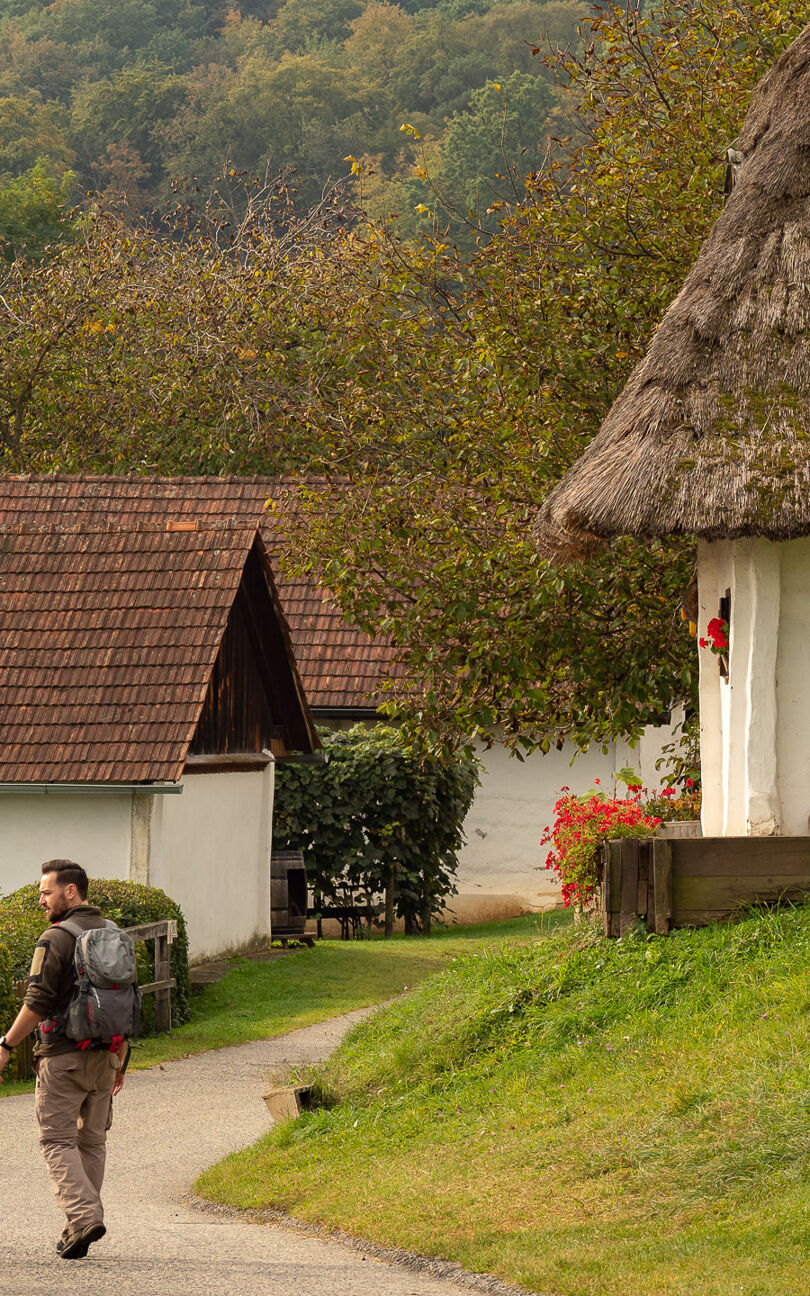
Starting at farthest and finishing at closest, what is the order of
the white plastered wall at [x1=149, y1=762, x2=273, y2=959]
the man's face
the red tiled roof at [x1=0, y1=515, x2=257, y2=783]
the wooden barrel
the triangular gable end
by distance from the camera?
the wooden barrel → the triangular gable end → the white plastered wall at [x1=149, y1=762, x2=273, y2=959] → the red tiled roof at [x1=0, y1=515, x2=257, y2=783] → the man's face

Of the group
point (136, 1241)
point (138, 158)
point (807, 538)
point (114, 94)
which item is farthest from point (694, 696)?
point (114, 94)

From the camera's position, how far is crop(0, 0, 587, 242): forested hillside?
55122 millimetres

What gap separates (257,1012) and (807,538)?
7.41 metres

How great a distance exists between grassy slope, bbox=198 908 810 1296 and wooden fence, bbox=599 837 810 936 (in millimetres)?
181

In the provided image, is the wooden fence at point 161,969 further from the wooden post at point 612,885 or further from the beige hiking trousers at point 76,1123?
the beige hiking trousers at point 76,1123

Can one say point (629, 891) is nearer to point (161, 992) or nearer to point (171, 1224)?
point (171, 1224)

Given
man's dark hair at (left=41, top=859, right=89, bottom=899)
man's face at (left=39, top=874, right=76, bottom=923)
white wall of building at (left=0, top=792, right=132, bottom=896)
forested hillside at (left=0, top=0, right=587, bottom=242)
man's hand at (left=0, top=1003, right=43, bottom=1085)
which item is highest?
forested hillside at (left=0, top=0, right=587, bottom=242)

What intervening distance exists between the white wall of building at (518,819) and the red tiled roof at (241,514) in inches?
84.4

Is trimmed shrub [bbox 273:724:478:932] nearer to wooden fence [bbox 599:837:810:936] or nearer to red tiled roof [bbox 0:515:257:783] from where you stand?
red tiled roof [bbox 0:515:257:783]

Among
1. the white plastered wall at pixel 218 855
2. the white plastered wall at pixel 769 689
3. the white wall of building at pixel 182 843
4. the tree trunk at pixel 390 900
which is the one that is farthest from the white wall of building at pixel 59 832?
the white plastered wall at pixel 769 689

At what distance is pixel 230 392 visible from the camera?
31672mm

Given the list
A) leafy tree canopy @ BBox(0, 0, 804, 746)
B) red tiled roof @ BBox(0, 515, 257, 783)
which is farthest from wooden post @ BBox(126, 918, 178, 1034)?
leafy tree canopy @ BBox(0, 0, 804, 746)

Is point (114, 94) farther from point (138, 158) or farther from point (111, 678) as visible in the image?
point (111, 678)

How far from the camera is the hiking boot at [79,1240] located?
7.46m
